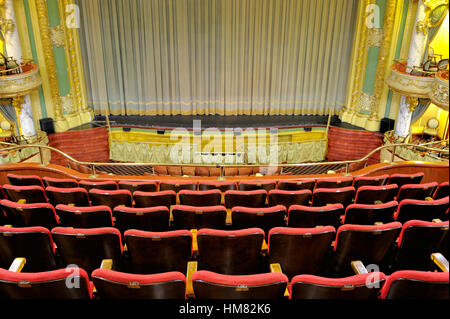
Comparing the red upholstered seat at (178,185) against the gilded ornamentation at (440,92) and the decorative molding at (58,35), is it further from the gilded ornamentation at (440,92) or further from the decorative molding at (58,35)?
the decorative molding at (58,35)

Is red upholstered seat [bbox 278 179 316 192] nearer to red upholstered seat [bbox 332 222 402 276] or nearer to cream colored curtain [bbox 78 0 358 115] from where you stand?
red upholstered seat [bbox 332 222 402 276]

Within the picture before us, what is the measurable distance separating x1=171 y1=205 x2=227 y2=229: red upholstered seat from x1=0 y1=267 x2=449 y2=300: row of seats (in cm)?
111

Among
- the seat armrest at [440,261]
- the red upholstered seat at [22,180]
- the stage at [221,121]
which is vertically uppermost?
the seat armrest at [440,261]

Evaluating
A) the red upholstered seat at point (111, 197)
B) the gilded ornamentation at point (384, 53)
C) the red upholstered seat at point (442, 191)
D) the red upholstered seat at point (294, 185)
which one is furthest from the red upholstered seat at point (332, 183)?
the gilded ornamentation at point (384, 53)

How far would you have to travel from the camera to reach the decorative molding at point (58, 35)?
8773 mm

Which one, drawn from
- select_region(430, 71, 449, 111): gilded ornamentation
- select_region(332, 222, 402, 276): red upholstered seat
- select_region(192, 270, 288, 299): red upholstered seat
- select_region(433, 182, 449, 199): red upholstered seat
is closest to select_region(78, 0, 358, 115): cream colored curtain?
select_region(430, 71, 449, 111): gilded ornamentation

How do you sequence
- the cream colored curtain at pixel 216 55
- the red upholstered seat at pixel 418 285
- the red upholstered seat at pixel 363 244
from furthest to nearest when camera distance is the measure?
the cream colored curtain at pixel 216 55 < the red upholstered seat at pixel 363 244 < the red upholstered seat at pixel 418 285

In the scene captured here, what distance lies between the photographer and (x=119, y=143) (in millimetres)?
9602

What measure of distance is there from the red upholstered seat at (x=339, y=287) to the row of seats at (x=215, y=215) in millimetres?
1110

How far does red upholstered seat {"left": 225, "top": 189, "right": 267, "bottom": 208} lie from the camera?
3.85m

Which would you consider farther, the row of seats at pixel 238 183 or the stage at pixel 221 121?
the stage at pixel 221 121

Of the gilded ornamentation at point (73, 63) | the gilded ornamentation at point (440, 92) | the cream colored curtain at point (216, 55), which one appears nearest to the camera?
the gilded ornamentation at point (440, 92)

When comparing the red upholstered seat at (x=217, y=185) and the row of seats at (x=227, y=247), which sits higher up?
the row of seats at (x=227, y=247)
